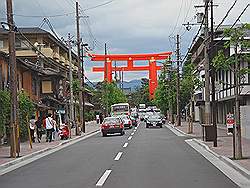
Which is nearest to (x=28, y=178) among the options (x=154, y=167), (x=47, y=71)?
(x=154, y=167)

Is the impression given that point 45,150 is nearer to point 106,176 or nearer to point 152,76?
point 106,176

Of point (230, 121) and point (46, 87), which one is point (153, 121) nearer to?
point (46, 87)

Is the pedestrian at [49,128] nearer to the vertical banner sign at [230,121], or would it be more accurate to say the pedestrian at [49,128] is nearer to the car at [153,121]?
the vertical banner sign at [230,121]

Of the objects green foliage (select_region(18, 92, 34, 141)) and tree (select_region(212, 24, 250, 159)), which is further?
green foliage (select_region(18, 92, 34, 141))

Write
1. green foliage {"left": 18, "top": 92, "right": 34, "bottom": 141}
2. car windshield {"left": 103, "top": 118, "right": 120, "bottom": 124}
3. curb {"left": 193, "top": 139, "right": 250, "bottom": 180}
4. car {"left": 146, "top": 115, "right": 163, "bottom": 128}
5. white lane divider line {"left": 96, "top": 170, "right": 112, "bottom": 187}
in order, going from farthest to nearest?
car {"left": 146, "top": 115, "right": 163, "bottom": 128} < car windshield {"left": 103, "top": 118, "right": 120, "bottom": 124} < green foliage {"left": 18, "top": 92, "right": 34, "bottom": 141} < curb {"left": 193, "top": 139, "right": 250, "bottom": 180} < white lane divider line {"left": 96, "top": 170, "right": 112, "bottom": 187}

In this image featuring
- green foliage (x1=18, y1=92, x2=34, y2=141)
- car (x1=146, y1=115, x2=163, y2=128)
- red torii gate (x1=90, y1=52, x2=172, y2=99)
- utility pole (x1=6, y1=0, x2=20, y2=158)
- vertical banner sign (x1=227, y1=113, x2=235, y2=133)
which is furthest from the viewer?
red torii gate (x1=90, y1=52, x2=172, y2=99)

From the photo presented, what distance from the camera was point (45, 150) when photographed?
26.8 meters

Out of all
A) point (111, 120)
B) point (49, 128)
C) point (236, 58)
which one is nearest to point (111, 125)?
point (111, 120)

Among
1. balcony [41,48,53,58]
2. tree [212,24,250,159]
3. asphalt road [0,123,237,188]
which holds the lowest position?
asphalt road [0,123,237,188]

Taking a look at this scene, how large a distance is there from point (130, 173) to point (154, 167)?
1789 mm

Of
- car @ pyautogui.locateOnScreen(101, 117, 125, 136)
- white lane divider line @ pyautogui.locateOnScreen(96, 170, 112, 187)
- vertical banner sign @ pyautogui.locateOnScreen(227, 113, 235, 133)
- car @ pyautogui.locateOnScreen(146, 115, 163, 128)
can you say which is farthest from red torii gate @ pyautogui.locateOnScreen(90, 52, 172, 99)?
white lane divider line @ pyautogui.locateOnScreen(96, 170, 112, 187)

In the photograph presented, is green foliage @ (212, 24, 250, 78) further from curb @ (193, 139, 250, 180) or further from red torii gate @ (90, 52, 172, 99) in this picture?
red torii gate @ (90, 52, 172, 99)

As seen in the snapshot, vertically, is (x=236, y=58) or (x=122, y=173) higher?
(x=236, y=58)

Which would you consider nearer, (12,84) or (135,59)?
(12,84)
